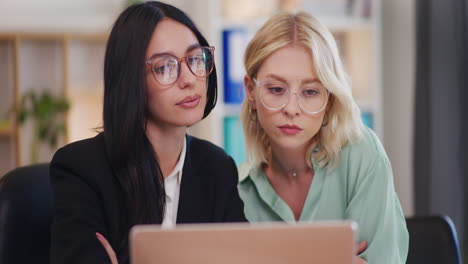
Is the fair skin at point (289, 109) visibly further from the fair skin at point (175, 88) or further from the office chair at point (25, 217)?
the office chair at point (25, 217)

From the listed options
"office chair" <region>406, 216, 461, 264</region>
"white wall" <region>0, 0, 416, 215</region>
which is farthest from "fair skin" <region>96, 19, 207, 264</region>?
"white wall" <region>0, 0, 416, 215</region>

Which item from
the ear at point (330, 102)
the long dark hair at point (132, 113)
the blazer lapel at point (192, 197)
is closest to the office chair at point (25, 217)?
the long dark hair at point (132, 113)

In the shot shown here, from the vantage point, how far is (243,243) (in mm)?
Result: 1020

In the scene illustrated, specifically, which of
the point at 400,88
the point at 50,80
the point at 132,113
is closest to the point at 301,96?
the point at 132,113

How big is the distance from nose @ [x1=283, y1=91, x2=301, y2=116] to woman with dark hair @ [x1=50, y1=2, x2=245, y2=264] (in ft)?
0.72

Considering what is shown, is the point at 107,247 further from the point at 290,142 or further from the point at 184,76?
the point at 290,142

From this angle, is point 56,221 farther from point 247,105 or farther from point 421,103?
point 421,103

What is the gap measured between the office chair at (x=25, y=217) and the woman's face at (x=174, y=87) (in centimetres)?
33

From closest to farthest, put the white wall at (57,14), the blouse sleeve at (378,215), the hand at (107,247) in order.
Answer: the hand at (107,247) < the blouse sleeve at (378,215) < the white wall at (57,14)

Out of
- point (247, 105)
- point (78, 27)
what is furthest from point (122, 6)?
point (247, 105)

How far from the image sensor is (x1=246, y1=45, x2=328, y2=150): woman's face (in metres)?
1.63

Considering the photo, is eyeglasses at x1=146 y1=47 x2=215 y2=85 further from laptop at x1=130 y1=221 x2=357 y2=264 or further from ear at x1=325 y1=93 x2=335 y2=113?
laptop at x1=130 y1=221 x2=357 y2=264

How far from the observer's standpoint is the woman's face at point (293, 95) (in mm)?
1634

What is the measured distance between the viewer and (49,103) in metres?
3.81
